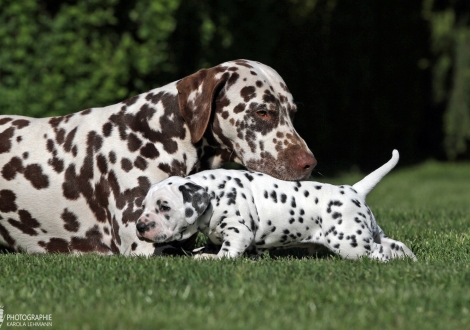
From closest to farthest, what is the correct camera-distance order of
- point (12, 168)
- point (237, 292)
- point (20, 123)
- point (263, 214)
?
point (237, 292) → point (263, 214) → point (12, 168) → point (20, 123)

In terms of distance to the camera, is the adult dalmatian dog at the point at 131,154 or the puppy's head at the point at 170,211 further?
the adult dalmatian dog at the point at 131,154

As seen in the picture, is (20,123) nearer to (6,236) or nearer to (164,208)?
(6,236)

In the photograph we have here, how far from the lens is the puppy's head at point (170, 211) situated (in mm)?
5410

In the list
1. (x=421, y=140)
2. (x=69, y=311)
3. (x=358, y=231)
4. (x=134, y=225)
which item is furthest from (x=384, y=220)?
(x=421, y=140)

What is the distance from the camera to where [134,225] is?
583cm

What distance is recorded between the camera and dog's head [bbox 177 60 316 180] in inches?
239

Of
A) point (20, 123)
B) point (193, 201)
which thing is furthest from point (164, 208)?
point (20, 123)

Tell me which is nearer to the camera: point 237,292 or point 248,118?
point 237,292

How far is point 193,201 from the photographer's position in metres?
5.51

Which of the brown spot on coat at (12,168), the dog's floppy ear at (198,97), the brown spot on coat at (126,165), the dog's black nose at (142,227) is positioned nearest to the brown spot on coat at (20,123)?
the brown spot on coat at (12,168)

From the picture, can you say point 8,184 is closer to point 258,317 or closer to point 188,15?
point 258,317

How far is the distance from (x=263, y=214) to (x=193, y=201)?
645 millimetres

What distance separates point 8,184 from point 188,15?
8570 millimetres

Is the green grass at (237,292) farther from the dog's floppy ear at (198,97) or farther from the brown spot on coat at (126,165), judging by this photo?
the dog's floppy ear at (198,97)
